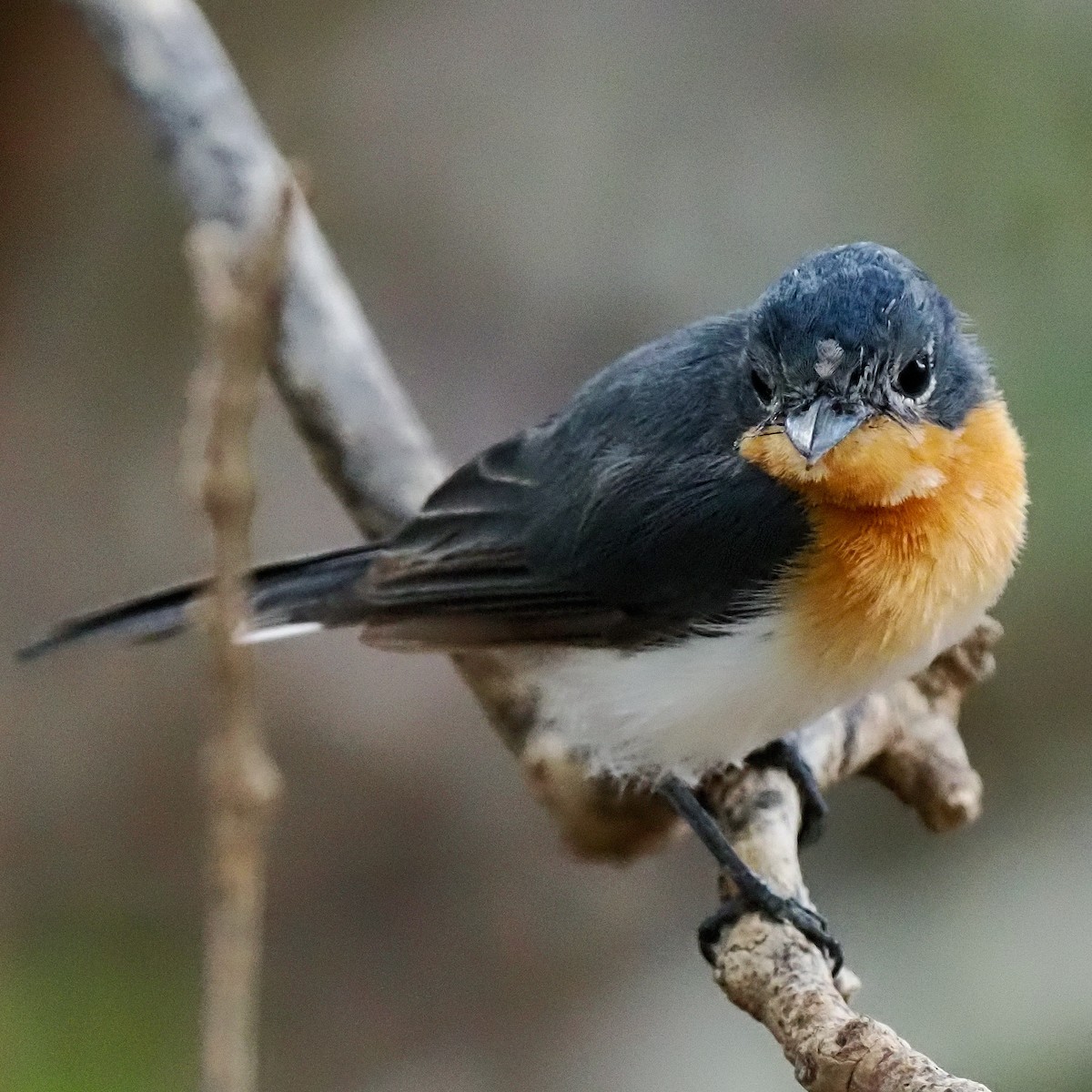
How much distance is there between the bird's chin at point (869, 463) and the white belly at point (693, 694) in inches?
7.9

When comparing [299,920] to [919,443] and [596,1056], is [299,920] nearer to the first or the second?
[596,1056]

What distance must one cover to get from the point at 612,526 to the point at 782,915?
2.00 feet

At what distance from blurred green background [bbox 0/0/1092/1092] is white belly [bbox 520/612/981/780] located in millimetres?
1110

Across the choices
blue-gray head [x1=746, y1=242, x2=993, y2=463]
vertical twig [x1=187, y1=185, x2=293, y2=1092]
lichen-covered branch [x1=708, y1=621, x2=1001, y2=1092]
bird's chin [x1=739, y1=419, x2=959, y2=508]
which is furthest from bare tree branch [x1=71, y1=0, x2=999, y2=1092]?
vertical twig [x1=187, y1=185, x2=293, y2=1092]

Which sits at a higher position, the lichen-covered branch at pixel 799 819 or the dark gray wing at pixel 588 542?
the dark gray wing at pixel 588 542

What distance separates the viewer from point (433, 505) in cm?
245

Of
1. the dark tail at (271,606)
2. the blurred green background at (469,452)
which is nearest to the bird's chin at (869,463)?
the dark tail at (271,606)

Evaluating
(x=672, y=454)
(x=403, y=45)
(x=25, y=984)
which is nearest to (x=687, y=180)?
(x=403, y=45)

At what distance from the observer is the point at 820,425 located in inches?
71.7

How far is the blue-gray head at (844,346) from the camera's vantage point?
1842mm

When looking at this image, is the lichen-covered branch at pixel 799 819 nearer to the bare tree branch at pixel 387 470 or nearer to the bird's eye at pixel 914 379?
the bare tree branch at pixel 387 470

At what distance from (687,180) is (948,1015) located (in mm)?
2388

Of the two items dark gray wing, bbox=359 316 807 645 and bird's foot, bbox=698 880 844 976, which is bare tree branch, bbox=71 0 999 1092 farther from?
dark gray wing, bbox=359 316 807 645

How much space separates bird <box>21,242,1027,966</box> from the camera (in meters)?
1.91
